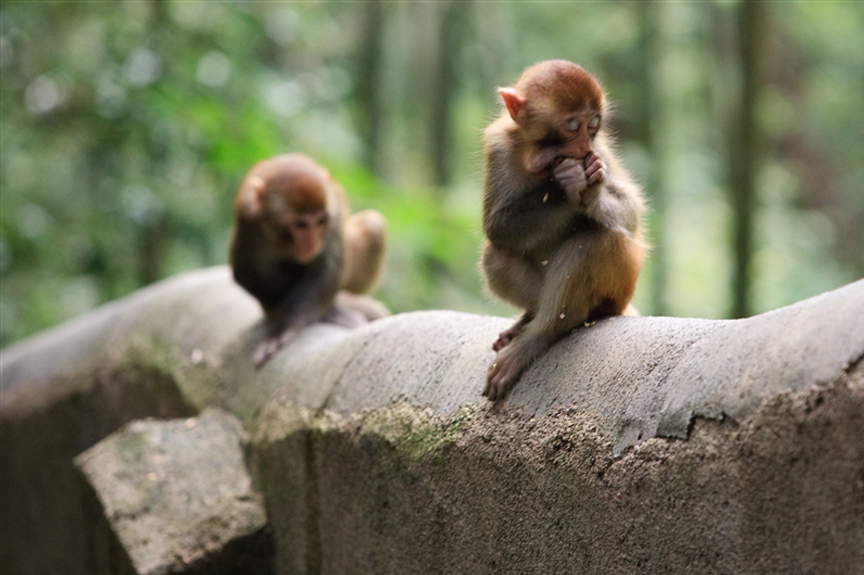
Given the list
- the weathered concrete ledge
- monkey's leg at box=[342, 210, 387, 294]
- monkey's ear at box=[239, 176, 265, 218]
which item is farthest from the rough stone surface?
monkey's leg at box=[342, 210, 387, 294]

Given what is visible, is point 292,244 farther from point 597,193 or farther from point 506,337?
point 597,193

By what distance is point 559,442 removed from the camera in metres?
2.79

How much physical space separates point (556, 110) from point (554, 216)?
0.38 m

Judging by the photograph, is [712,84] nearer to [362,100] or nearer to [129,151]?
[362,100]

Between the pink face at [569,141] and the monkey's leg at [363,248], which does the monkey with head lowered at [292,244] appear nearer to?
the monkey's leg at [363,248]

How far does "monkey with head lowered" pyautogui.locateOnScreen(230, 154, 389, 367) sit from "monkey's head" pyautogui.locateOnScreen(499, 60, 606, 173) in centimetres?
251

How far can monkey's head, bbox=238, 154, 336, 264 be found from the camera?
5.46 meters

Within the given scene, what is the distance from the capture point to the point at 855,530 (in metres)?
1.91

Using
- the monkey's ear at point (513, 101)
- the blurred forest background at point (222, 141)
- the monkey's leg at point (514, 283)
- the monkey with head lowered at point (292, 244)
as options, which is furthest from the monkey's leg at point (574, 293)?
the monkey with head lowered at point (292, 244)

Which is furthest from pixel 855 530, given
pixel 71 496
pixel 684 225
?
pixel 684 225

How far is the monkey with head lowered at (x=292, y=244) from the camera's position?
5.46m

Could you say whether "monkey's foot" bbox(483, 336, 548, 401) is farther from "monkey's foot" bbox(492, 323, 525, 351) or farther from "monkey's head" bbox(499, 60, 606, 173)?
"monkey's head" bbox(499, 60, 606, 173)

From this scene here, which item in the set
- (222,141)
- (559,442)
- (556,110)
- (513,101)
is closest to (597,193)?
(556,110)

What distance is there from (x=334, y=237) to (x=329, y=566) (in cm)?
234
